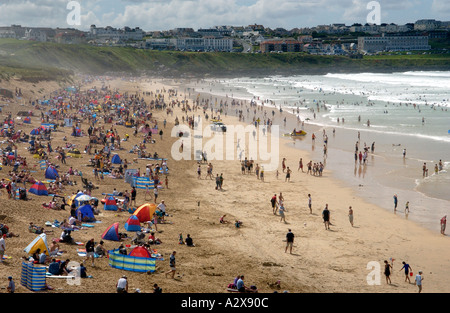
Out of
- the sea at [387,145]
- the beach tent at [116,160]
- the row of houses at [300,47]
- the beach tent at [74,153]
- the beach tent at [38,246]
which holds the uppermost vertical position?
the row of houses at [300,47]

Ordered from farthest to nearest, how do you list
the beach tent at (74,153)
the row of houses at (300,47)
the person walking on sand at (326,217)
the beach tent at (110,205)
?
the row of houses at (300,47)
the beach tent at (74,153)
the beach tent at (110,205)
the person walking on sand at (326,217)

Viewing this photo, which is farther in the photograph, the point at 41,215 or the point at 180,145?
the point at 180,145

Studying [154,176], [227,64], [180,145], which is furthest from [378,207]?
[227,64]

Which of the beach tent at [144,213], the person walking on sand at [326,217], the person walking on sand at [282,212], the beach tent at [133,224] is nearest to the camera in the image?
the beach tent at [133,224]

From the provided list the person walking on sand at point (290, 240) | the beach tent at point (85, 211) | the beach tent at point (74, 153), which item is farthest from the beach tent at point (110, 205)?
the beach tent at point (74, 153)

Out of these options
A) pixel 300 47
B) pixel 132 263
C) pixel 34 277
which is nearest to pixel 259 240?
pixel 132 263

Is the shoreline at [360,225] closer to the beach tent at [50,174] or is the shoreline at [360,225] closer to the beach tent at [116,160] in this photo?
the beach tent at [116,160]
